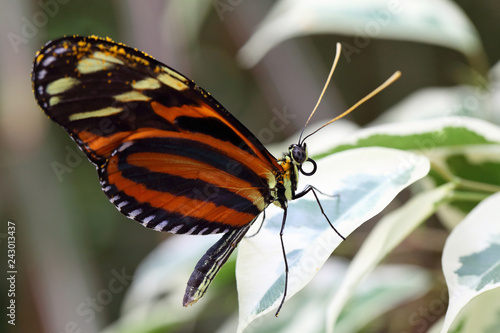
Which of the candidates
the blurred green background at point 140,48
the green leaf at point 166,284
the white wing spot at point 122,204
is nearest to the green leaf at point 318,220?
the white wing spot at point 122,204

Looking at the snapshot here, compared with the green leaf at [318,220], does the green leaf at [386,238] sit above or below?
below

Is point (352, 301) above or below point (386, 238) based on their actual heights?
below

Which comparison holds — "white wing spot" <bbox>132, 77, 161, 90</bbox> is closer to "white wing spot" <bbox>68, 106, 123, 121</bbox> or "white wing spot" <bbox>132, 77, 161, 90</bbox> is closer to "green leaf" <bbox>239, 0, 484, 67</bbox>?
"white wing spot" <bbox>68, 106, 123, 121</bbox>

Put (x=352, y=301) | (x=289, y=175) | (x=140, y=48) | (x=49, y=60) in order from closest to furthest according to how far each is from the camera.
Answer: (x=49, y=60), (x=289, y=175), (x=352, y=301), (x=140, y=48)

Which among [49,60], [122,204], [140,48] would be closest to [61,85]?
[49,60]

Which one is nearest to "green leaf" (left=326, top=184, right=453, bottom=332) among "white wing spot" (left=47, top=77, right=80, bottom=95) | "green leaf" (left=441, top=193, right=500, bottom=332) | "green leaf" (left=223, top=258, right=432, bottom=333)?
"green leaf" (left=441, top=193, right=500, bottom=332)

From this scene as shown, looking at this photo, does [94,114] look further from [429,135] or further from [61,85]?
[429,135]

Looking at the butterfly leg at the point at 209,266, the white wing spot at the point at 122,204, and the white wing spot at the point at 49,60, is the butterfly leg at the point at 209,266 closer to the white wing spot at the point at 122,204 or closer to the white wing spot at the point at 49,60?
the white wing spot at the point at 122,204
